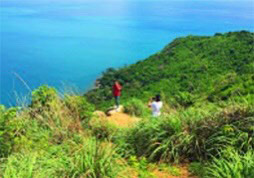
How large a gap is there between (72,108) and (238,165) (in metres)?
3.76

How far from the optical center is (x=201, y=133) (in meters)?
5.00

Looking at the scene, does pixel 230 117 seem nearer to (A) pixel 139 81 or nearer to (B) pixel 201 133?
(B) pixel 201 133

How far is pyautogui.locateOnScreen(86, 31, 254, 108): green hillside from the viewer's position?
36562 mm

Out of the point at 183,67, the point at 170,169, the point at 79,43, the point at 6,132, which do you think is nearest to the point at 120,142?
the point at 170,169

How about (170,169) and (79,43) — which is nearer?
(170,169)

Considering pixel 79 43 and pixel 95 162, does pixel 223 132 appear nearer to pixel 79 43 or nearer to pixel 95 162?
pixel 95 162

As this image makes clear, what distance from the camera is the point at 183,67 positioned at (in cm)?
4291

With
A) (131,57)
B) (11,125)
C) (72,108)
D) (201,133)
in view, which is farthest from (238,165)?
(131,57)

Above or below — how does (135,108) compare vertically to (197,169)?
above

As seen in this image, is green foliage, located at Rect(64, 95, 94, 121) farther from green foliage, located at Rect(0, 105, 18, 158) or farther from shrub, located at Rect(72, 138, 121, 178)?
shrub, located at Rect(72, 138, 121, 178)

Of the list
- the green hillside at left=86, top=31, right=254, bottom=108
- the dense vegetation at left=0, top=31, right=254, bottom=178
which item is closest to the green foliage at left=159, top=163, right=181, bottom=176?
the dense vegetation at left=0, top=31, right=254, bottom=178

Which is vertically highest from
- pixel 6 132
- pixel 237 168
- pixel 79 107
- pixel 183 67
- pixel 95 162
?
pixel 183 67

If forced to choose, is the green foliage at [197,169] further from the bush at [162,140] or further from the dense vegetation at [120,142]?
the bush at [162,140]

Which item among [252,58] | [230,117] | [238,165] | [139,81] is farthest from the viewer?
[139,81]
